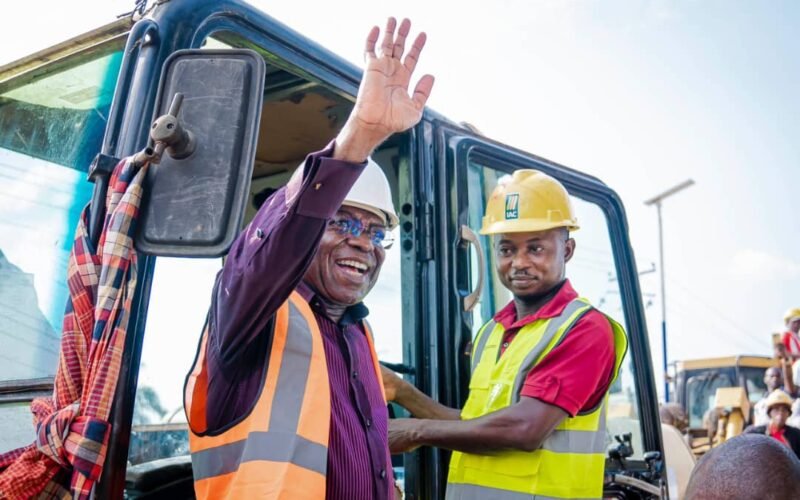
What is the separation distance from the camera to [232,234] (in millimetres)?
1594

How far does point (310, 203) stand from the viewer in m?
1.61

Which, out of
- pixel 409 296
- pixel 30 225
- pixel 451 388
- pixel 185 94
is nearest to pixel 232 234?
pixel 185 94

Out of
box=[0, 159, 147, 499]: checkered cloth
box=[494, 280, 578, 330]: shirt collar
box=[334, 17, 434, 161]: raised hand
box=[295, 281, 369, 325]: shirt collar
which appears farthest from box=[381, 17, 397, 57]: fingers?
box=[494, 280, 578, 330]: shirt collar

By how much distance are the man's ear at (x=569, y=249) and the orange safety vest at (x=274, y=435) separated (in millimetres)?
1621

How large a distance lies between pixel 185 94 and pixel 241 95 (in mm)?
124

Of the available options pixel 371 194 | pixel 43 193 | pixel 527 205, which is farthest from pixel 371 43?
pixel 527 205

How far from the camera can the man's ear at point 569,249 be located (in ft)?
10.6

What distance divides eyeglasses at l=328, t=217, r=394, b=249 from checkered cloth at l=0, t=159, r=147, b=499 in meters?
0.61

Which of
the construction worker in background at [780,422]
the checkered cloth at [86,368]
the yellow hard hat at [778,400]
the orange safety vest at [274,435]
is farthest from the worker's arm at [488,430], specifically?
the yellow hard hat at [778,400]

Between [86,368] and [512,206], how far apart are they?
1704 millimetres

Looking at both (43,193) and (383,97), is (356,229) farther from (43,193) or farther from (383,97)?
(43,193)

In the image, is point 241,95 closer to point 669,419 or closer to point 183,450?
point 183,450

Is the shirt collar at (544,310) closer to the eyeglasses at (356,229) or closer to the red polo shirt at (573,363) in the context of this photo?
the red polo shirt at (573,363)

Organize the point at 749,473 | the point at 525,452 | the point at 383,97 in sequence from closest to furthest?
the point at 749,473 < the point at 383,97 < the point at 525,452
